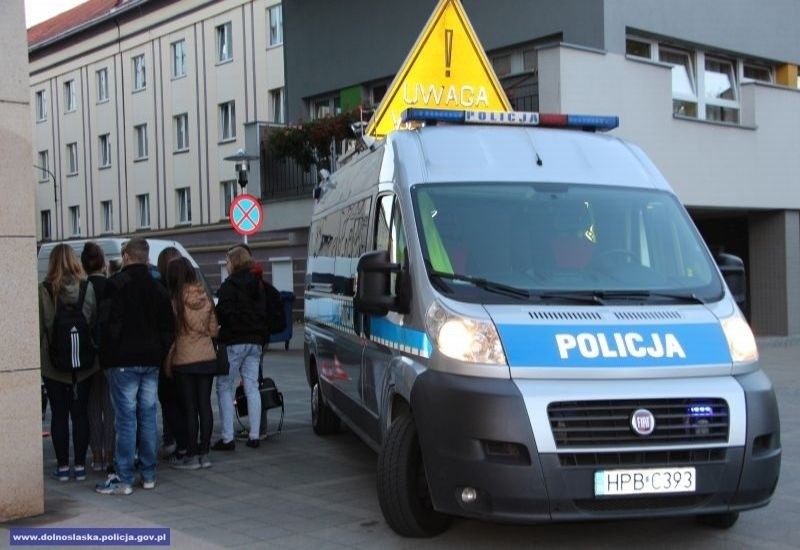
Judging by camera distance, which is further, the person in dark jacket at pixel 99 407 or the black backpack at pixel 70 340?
the person in dark jacket at pixel 99 407

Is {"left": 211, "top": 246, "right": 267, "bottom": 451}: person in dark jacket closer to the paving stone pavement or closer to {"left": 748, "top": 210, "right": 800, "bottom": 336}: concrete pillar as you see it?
the paving stone pavement

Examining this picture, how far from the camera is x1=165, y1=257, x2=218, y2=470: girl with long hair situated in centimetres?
830

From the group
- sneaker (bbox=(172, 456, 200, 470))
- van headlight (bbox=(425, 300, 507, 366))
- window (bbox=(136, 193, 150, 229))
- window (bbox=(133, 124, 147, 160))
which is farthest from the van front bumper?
window (bbox=(133, 124, 147, 160))

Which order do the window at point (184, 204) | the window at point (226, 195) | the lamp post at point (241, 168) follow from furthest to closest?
the window at point (184, 204) → the window at point (226, 195) → the lamp post at point (241, 168)

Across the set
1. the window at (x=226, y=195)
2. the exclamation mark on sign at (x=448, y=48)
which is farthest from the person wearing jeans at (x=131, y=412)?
the window at (x=226, y=195)

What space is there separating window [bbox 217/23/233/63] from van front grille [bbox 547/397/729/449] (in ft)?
107

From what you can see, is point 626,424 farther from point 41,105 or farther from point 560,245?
point 41,105

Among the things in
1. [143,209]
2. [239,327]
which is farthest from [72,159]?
[239,327]

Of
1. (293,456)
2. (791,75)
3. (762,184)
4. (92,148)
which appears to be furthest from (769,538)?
(92,148)

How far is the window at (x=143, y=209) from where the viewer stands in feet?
133

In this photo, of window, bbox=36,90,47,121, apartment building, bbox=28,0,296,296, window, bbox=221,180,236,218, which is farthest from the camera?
window, bbox=36,90,47,121

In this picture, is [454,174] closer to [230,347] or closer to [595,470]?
[595,470]

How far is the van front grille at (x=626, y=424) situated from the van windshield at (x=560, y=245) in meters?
0.75

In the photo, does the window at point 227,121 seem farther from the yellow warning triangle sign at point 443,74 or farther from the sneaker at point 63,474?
the sneaker at point 63,474
